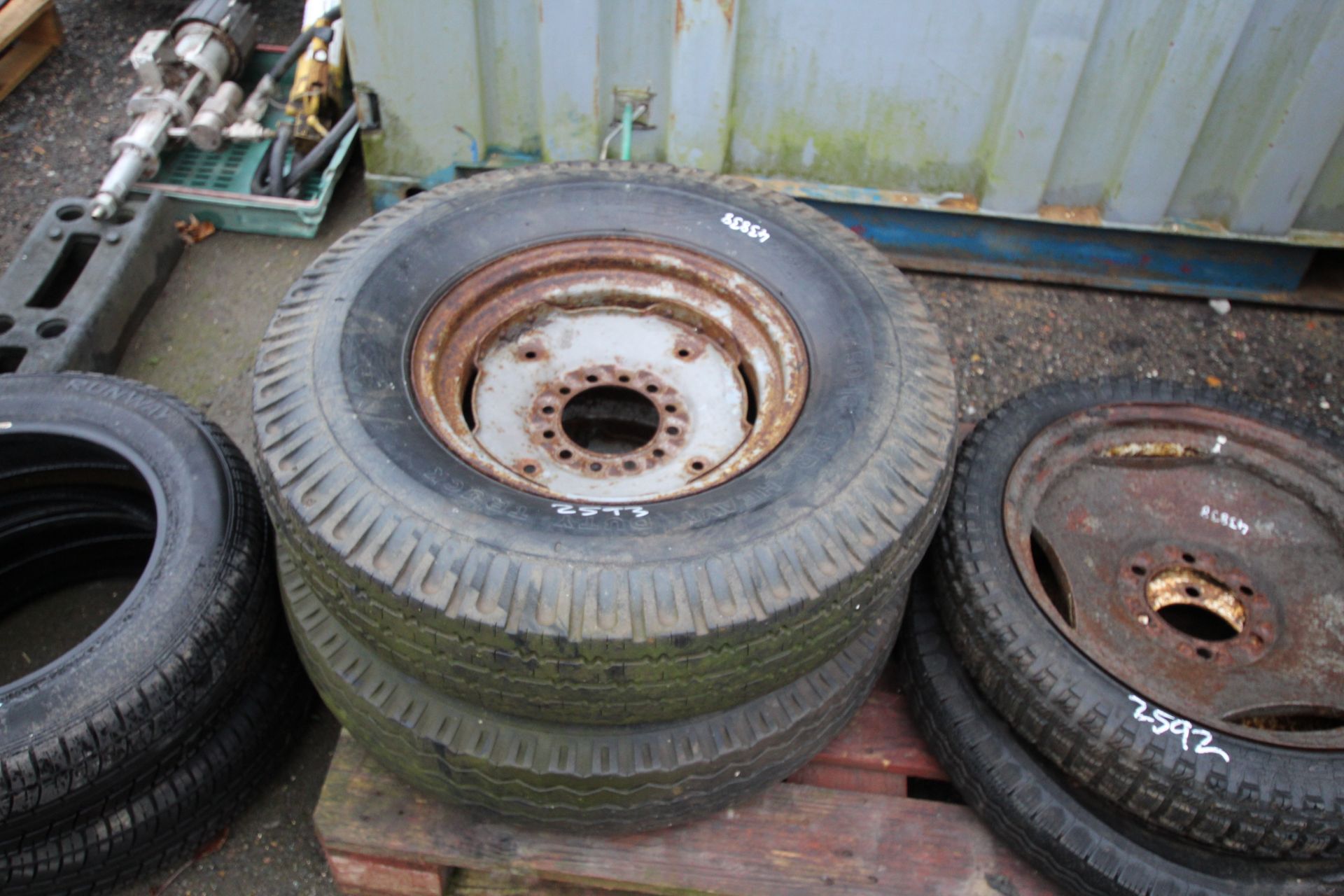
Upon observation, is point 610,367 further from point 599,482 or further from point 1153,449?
point 1153,449

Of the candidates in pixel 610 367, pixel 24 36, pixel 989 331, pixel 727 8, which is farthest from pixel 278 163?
pixel 989 331

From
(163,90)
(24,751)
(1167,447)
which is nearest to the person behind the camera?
(24,751)

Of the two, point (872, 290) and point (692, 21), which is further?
point (692, 21)

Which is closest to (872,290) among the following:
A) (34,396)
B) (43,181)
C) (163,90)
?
(34,396)

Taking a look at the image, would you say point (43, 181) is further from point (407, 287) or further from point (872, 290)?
point (872, 290)

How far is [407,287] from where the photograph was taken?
199cm

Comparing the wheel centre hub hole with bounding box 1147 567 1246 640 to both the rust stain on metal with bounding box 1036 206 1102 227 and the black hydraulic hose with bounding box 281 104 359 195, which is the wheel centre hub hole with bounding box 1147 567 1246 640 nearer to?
the rust stain on metal with bounding box 1036 206 1102 227

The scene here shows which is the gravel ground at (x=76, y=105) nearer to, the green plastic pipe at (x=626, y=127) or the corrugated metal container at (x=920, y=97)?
the corrugated metal container at (x=920, y=97)

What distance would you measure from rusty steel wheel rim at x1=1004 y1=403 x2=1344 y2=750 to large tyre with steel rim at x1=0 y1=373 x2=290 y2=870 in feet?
5.12

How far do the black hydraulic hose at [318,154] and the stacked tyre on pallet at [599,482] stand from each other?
63.1 inches

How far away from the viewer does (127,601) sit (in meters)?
1.88

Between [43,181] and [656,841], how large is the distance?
349 centimetres

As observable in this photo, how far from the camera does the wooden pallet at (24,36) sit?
4062 millimetres

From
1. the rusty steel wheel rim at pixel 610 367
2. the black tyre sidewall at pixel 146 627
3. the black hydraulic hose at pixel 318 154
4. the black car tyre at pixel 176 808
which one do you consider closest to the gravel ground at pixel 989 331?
the black hydraulic hose at pixel 318 154
